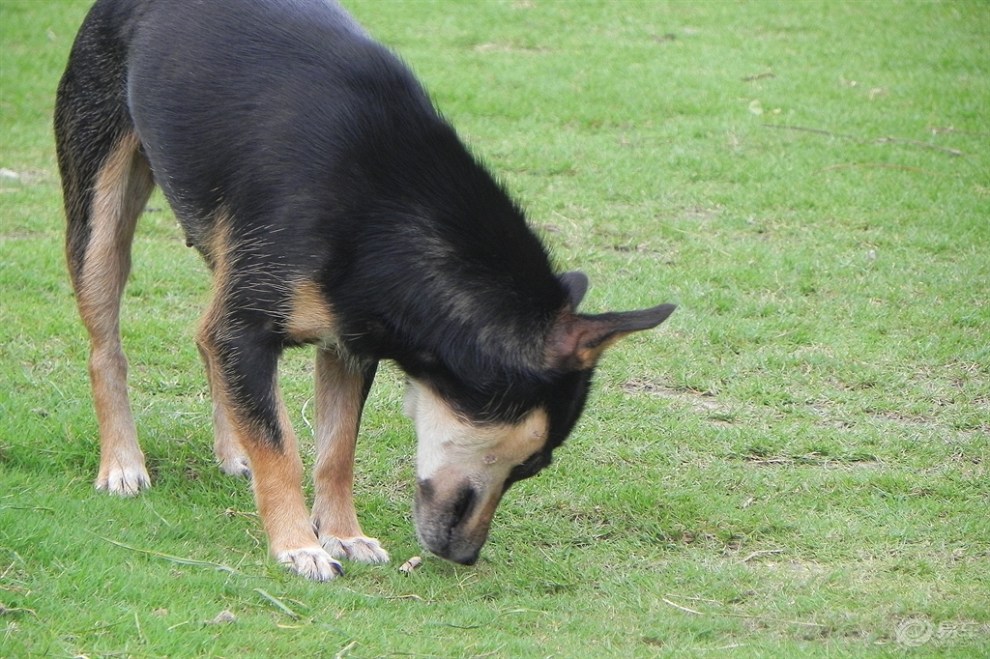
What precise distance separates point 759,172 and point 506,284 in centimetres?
632

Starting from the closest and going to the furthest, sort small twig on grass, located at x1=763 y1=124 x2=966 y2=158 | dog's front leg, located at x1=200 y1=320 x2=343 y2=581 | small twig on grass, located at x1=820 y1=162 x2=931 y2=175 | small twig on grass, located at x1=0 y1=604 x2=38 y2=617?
small twig on grass, located at x1=0 y1=604 x2=38 y2=617
dog's front leg, located at x1=200 y1=320 x2=343 y2=581
small twig on grass, located at x1=820 y1=162 x2=931 y2=175
small twig on grass, located at x1=763 y1=124 x2=966 y2=158

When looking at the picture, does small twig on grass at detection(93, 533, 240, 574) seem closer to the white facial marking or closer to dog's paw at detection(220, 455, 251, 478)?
the white facial marking

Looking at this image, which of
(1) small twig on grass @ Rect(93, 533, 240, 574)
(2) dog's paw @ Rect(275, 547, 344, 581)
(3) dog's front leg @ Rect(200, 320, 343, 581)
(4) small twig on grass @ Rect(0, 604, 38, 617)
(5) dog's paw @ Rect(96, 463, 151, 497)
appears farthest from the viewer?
(5) dog's paw @ Rect(96, 463, 151, 497)

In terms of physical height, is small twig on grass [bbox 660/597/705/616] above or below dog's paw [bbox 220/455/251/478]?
above

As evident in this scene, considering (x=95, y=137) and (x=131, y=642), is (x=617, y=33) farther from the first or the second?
(x=131, y=642)

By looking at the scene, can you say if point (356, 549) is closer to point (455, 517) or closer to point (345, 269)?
point (455, 517)

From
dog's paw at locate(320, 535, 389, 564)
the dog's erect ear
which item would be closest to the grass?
dog's paw at locate(320, 535, 389, 564)

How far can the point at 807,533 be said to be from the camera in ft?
19.4

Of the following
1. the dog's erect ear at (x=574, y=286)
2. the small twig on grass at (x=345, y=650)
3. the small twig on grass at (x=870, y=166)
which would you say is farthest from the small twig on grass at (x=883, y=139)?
the small twig on grass at (x=345, y=650)

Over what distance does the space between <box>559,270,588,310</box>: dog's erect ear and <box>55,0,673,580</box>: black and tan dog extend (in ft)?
0.05

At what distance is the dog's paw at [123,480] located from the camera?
5.90 m

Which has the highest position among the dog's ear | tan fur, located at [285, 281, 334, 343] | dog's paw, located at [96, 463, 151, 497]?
the dog's ear

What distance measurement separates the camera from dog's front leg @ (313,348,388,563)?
5.69 meters

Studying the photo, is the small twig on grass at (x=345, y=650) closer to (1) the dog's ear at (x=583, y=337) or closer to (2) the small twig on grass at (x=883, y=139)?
(1) the dog's ear at (x=583, y=337)
